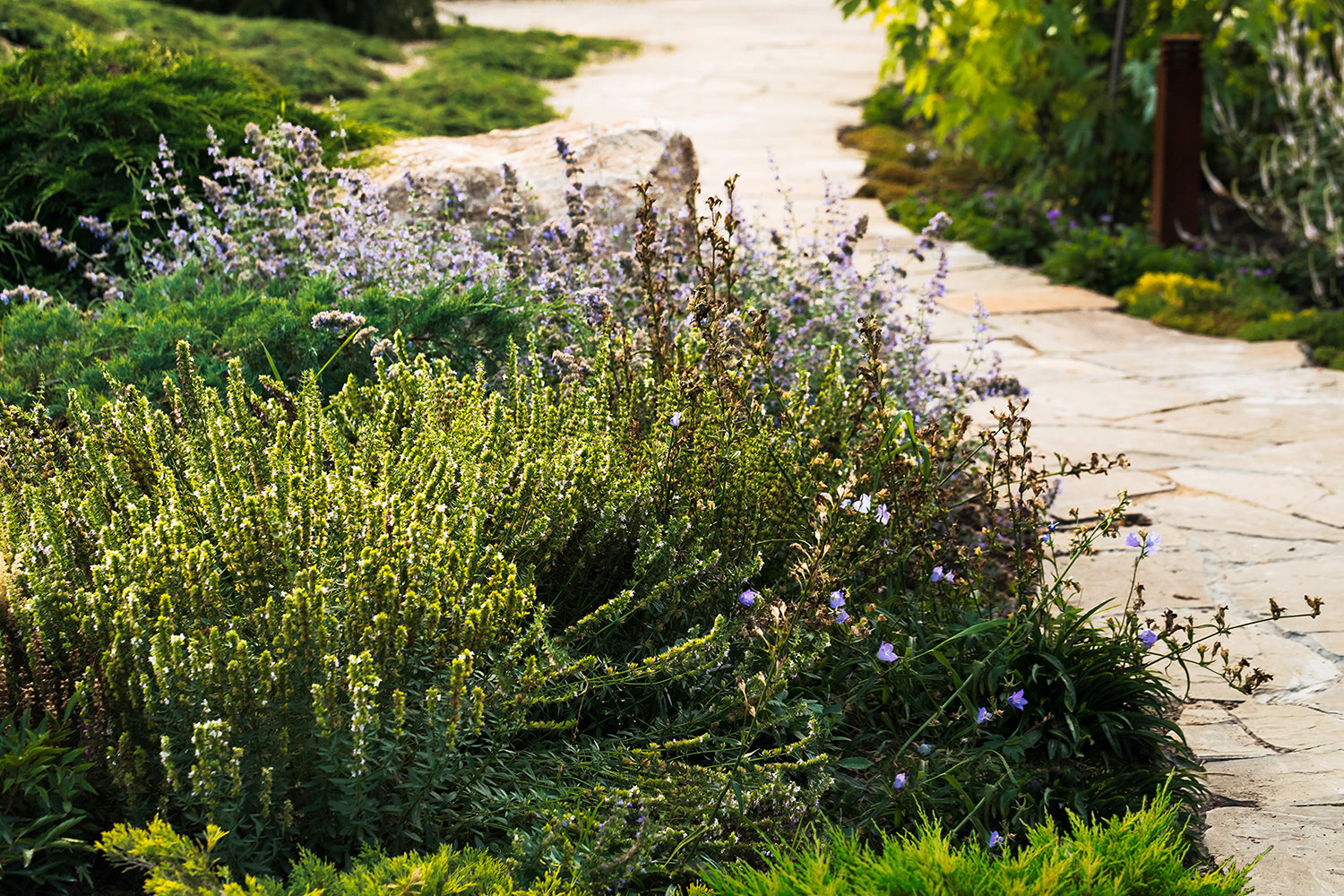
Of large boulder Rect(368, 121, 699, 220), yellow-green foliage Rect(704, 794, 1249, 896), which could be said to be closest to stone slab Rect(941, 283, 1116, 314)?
large boulder Rect(368, 121, 699, 220)

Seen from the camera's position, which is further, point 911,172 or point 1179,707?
point 911,172

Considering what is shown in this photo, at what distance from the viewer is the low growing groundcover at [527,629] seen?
1.81m

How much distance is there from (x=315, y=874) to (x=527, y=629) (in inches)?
22.9

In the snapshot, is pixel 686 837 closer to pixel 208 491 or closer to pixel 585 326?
pixel 208 491

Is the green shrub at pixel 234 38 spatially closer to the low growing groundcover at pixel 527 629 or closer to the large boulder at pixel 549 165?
the large boulder at pixel 549 165

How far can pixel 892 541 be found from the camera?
2625mm

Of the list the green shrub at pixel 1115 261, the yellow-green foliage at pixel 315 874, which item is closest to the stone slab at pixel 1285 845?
the yellow-green foliage at pixel 315 874

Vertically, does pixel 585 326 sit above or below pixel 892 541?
above

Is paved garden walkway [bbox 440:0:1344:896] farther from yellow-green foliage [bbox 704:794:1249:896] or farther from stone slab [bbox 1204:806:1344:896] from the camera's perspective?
yellow-green foliage [bbox 704:794:1249:896]

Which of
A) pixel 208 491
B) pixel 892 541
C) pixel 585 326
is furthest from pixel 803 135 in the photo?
pixel 208 491

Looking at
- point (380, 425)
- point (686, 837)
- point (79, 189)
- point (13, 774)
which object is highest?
point (79, 189)

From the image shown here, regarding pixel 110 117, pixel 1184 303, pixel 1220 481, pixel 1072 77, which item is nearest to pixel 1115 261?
pixel 1184 303

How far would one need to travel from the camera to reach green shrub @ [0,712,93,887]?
1.73 m

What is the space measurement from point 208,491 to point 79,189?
357cm
